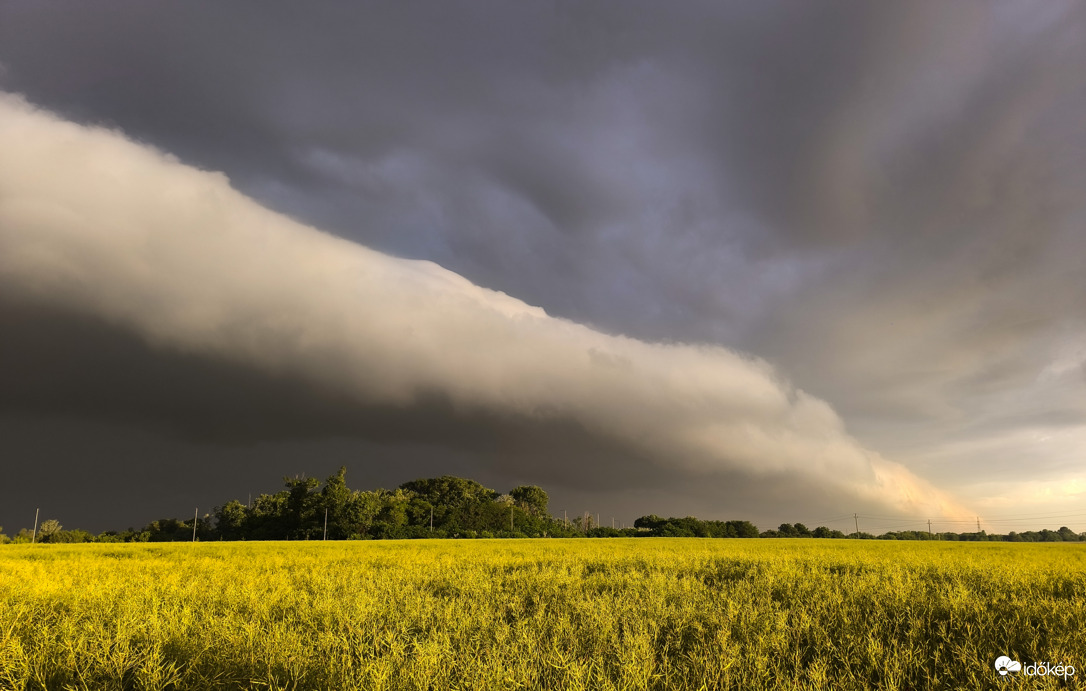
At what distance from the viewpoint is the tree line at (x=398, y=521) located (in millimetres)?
97938

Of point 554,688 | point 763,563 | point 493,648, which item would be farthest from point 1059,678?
point 763,563

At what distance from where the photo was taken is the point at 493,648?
7.81 m

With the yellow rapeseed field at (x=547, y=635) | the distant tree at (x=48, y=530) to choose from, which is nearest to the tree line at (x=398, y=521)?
the distant tree at (x=48, y=530)

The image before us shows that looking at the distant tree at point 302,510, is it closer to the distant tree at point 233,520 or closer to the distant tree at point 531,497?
the distant tree at point 233,520

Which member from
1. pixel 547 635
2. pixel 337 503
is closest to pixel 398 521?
pixel 337 503

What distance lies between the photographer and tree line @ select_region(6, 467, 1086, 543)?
321 feet
